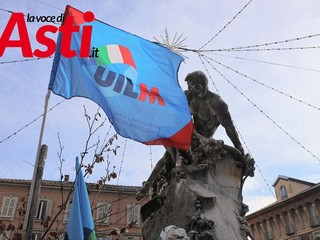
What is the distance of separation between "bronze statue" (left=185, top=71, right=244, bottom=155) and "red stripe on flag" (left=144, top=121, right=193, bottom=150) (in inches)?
22.5

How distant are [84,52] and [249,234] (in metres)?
3.15

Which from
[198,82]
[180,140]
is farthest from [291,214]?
[180,140]

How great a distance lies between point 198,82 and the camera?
17.7 feet

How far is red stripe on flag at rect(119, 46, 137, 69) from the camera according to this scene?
5636 mm

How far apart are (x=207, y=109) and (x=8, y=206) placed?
35.9 m

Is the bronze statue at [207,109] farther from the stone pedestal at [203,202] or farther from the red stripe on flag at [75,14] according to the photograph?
the red stripe on flag at [75,14]

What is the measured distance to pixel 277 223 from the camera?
39656 millimetres

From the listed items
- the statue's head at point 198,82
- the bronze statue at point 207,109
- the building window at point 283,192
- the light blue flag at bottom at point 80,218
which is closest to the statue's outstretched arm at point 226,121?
the bronze statue at point 207,109

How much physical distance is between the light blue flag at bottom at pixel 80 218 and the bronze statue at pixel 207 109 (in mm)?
1992

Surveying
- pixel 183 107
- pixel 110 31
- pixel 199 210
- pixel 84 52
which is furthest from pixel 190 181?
pixel 110 31

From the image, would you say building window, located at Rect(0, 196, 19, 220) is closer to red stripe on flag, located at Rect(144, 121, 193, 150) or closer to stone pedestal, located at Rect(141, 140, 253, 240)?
stone pedestal, located at Rect(141, 140, 253, 240)

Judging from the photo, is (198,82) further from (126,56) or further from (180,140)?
(126,56)

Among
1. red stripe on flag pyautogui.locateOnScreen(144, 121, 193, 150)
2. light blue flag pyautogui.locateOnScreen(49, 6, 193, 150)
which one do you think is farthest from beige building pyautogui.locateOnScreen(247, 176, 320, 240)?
red stripe on flag pyautogui.locateOnScreen(144, 121, 193, 150)

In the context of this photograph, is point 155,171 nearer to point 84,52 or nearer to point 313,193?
point 84,52
